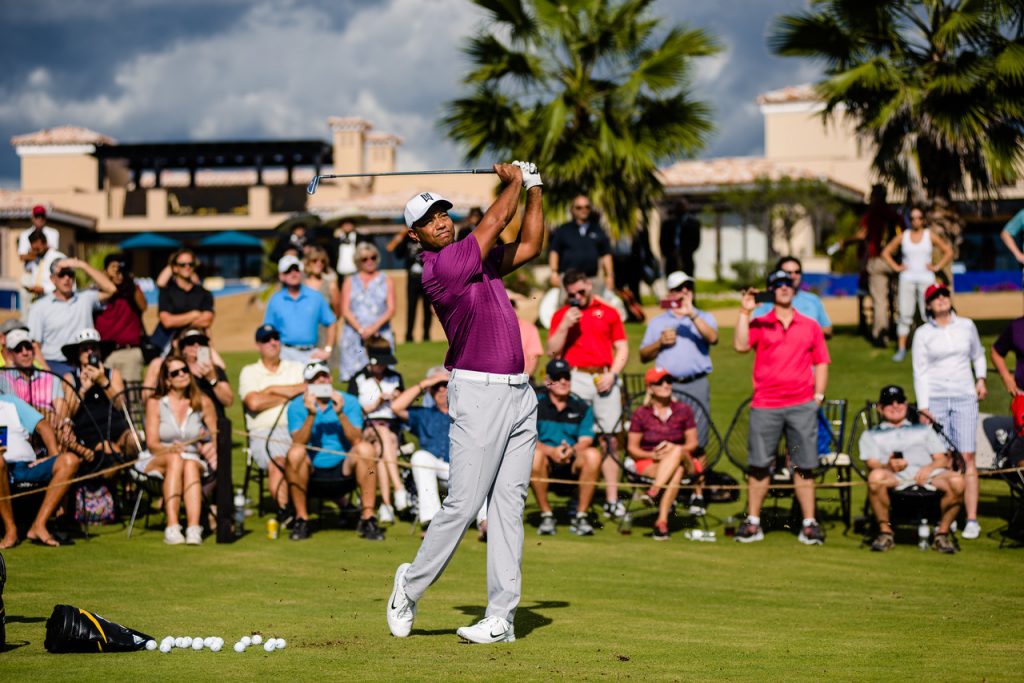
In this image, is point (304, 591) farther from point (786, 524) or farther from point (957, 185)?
point (957, 185)

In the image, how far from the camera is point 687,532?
443 inches

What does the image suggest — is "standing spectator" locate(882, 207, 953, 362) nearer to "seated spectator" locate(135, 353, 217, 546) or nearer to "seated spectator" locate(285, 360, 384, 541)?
"seated spectator" locate(285, 360, 384, 541)

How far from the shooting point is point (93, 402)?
37.4 ft

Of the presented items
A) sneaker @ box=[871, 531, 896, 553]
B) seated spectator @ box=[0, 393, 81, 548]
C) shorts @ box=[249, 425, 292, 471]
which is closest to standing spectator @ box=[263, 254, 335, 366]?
shorts @ box=[249, 425, 292, 471]

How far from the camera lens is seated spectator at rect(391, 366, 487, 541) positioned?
11.2m

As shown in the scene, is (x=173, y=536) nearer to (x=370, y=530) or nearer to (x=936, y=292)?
(x=370, y=530)

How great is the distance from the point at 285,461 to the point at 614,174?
11.8 metres

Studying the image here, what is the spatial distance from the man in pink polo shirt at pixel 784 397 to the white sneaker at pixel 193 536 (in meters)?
4.28

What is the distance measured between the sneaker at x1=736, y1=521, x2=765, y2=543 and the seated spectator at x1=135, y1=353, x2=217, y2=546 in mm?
4282

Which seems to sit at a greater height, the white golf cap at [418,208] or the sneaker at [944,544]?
the white golf cap at [418,208]

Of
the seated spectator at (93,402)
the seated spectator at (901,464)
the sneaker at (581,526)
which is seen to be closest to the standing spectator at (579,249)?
the sneaker at (581,526)

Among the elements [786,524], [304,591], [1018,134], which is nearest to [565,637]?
[304,591]

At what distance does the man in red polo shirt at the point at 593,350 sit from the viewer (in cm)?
1178

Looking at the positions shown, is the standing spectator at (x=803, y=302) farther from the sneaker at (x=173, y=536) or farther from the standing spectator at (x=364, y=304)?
the sneaker at (x=173, y=536)
